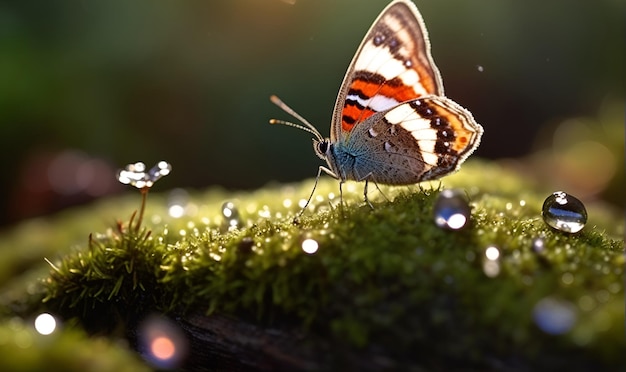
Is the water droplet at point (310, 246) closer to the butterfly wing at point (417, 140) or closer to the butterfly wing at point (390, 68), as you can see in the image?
the butterfly wing at point (417, 140)

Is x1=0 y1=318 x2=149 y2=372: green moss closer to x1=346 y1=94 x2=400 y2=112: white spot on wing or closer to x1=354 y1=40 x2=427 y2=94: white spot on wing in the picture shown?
x1=346 y1=94 x2=400 y2=112: white spot on wing

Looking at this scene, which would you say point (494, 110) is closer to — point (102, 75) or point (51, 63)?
point (102, 75)

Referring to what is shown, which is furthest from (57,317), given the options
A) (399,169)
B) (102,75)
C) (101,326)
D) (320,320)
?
(102,75)

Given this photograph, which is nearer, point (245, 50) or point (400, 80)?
point (400, 80)

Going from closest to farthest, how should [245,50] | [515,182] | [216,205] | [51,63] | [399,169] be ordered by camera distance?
1. [399,169]
2. [216,205]
3. [515,182]
4. [51,63]
5. [245,50]

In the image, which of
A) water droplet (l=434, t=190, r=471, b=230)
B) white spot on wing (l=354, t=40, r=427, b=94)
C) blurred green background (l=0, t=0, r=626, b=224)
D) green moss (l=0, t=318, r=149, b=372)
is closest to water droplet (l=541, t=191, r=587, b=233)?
water droplet (l=434, t=190, r=471, b=230)

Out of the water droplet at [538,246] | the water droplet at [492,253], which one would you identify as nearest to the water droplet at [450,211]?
the water droplet at [492,253]

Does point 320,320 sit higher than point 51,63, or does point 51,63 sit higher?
point 51,63
